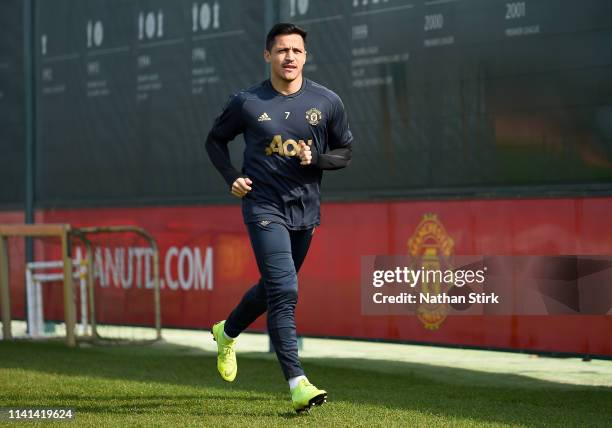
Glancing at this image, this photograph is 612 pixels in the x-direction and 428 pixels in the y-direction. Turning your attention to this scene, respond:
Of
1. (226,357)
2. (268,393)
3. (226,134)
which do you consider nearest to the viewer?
(226,134)

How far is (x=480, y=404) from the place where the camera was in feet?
26.3

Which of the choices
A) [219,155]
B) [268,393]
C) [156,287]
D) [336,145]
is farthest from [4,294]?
[336,145]

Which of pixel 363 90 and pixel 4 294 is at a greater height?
pixel 363 90

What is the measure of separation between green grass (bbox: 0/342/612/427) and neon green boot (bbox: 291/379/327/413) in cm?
9

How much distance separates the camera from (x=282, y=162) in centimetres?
730

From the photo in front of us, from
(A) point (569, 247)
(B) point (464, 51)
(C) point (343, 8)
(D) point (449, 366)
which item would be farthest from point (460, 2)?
(D) point (449, 366)

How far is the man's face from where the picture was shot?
7250mm

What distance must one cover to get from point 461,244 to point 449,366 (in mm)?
1254

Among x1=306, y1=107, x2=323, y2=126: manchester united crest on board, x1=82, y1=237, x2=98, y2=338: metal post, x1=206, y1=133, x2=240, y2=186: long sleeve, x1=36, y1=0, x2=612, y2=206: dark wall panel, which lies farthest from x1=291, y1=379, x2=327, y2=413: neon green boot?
x1=82, y1=237, x2=98, y2=338: metal post

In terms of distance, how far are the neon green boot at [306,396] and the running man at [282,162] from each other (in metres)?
0.19

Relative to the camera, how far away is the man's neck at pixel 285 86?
7.33 meters

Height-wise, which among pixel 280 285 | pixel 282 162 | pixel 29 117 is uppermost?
pixel 29 117

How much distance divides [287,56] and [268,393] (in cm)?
238

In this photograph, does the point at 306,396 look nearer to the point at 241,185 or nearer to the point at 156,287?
the point at 241,185
